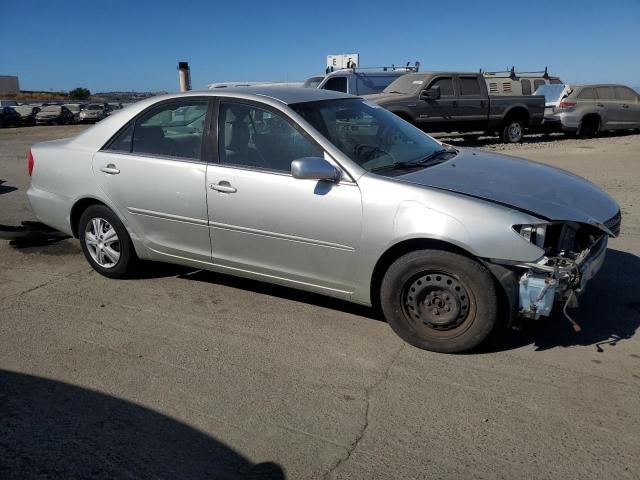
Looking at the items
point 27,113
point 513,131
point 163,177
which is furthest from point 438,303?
point 27,113

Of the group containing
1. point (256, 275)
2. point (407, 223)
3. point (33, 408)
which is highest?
point (407, 223)

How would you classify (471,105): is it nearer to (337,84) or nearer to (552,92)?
(337,84)

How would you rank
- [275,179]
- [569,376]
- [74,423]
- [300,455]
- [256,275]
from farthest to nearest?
[256,275]
[275,179]
[569,376]
[74,423]
[300,455]

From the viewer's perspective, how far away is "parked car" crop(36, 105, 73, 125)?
33906 millimetres

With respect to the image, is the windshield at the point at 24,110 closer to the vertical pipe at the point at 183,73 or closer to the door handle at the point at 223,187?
the vertical pipe at the point at 183,73

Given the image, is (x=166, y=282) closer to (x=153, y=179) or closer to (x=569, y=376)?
(x=153, y=179)

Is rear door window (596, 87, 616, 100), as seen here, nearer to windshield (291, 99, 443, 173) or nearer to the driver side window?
windshield (291, 99, 443, 173)

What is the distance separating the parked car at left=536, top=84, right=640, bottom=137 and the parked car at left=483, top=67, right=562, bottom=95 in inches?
55.7

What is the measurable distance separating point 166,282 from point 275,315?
1.28 m

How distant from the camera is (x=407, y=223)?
142 inches

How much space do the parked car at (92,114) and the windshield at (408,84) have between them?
79.7ft

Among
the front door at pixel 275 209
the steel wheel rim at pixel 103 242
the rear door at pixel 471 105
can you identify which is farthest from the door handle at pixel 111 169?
the rear door at pixel 471 105

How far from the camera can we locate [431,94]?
46.4ft

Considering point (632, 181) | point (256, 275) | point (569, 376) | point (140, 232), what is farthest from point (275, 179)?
point (632, 181)
